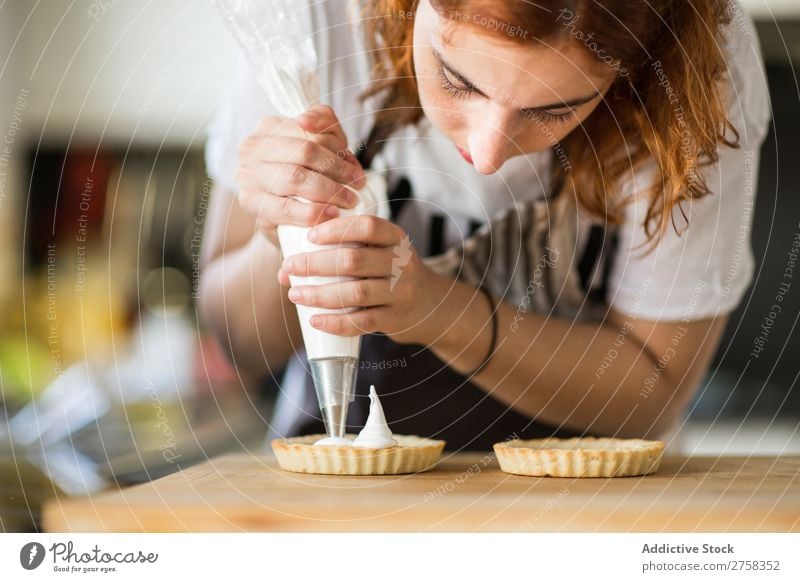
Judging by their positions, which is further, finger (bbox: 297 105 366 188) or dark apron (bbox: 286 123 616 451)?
dark apron (bbox: 286 123 616 451)

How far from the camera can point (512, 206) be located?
2.41 feet

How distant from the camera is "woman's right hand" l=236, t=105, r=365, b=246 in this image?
56cm

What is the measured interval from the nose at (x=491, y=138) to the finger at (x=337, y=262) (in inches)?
4.2

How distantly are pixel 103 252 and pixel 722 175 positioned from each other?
0.49 meters

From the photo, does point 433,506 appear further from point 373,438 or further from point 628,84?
point 628,84

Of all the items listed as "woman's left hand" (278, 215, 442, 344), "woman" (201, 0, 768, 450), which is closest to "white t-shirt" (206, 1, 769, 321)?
"woman" (201, 0, 768, 450)

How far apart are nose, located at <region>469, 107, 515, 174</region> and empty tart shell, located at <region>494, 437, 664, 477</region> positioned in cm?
20

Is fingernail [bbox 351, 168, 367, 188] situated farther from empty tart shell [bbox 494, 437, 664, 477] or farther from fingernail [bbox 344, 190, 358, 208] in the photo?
empty tart shell [bbox 494, 437, 664, 477]

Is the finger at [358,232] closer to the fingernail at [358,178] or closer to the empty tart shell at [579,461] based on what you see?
the fingernail at [358,178]

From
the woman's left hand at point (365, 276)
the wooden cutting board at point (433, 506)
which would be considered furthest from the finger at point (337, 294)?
the wooden cutting board at point (433, 506)

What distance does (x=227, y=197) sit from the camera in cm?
70

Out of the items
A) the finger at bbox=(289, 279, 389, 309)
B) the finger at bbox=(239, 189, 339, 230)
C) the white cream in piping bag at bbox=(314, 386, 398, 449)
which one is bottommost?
the white cream in piping bag at bbox=(314, 386, 398, 449)
